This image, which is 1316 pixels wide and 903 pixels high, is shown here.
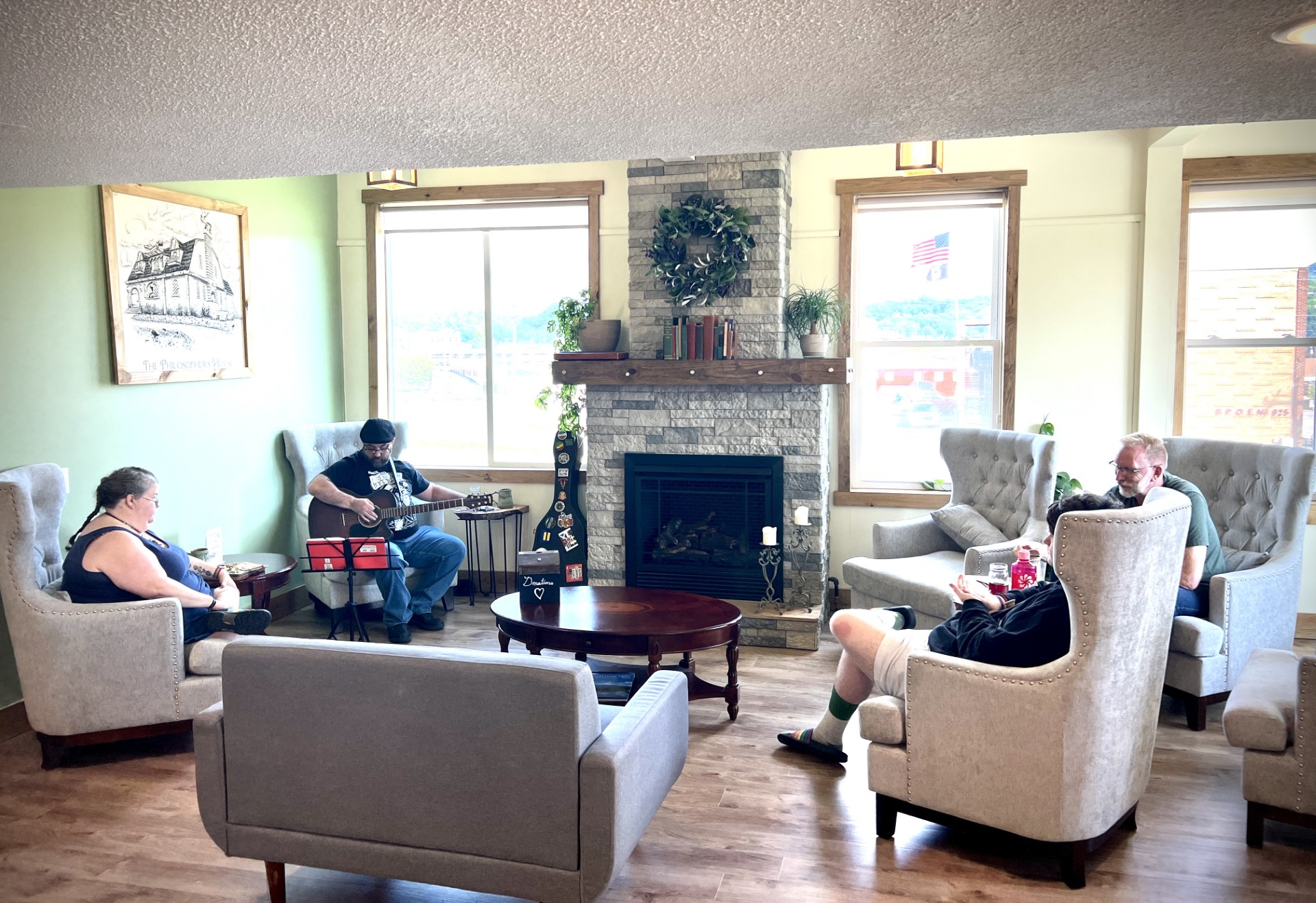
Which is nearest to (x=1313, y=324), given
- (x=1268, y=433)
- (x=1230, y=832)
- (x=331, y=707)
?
(x=1268, y=433)

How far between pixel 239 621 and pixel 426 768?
172 cm

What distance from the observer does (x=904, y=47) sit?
5.40 ft

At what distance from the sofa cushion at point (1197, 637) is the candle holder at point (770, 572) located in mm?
1941

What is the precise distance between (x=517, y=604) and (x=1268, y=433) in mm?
4152

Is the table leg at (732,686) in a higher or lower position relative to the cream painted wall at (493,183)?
lower

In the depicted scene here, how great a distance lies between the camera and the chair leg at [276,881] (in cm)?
268

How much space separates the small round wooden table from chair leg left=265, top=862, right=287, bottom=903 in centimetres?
206

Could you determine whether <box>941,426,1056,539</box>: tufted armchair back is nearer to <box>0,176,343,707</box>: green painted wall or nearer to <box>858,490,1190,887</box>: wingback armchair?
<box>858,490,1190,887</box>: wingback armchair

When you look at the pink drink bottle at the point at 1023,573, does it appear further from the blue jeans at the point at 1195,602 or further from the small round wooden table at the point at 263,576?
the small round wooden table at the point at 263,576

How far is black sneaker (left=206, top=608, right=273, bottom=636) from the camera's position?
381cm

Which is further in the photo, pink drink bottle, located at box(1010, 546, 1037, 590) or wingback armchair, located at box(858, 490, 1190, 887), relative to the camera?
pink drink bottle, located at box(1010, 546, 1037, 590)

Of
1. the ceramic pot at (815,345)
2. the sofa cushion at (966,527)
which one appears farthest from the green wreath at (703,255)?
the sofa cushion at (966,527)

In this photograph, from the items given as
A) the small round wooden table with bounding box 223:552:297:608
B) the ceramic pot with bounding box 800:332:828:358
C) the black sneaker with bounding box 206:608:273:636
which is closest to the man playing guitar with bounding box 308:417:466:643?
the small round wooden table with bounding box 223:552:297:608

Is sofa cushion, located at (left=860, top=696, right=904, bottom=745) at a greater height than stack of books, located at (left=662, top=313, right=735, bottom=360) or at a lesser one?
lesser
